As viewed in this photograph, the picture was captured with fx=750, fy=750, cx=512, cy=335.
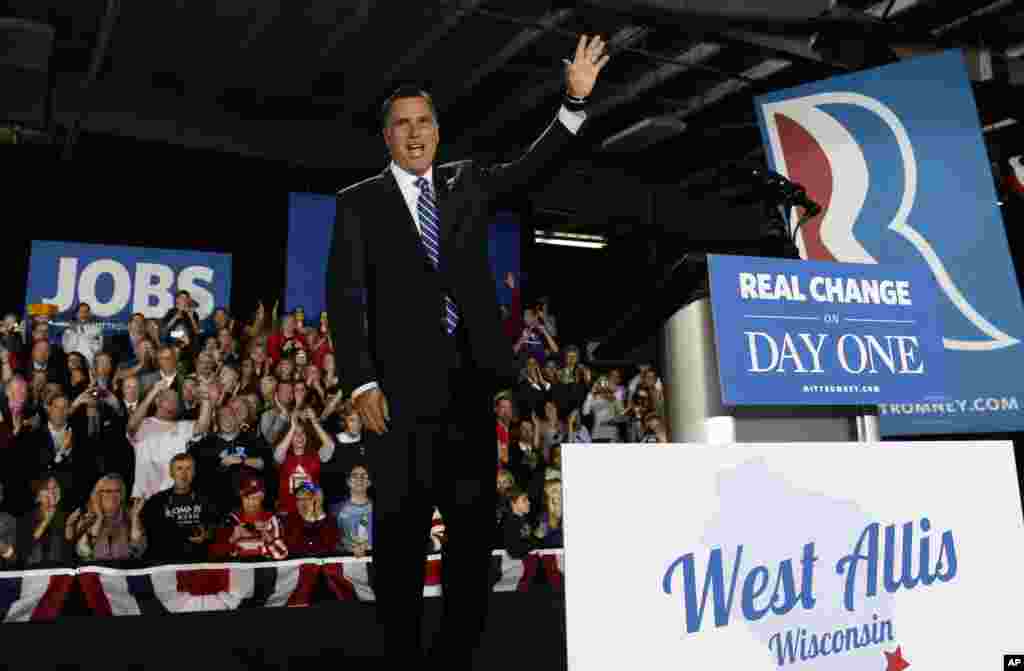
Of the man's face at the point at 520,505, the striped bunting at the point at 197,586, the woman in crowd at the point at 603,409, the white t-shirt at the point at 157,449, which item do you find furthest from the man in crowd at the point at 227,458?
the woman in crowd at the point at 603,409

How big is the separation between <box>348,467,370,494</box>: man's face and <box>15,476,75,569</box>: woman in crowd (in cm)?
154

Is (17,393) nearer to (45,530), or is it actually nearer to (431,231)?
(45,530)

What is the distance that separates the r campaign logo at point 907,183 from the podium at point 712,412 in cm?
117

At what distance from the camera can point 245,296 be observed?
22.6 ft

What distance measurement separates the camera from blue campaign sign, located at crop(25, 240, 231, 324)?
6.11 meters

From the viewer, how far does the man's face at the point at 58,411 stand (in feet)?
14.8

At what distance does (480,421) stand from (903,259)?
1.61 meters

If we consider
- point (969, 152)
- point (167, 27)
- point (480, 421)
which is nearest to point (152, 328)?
point (167, 27)

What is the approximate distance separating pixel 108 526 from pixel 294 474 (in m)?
1.04

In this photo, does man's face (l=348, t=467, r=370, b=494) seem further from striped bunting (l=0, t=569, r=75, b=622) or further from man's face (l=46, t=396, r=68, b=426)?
man's face (l=46, t=396, r=68, b=426)

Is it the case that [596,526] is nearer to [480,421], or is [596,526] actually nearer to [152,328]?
[480,421]

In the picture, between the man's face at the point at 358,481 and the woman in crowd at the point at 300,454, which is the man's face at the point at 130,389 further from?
the man's face at the point at 358,481

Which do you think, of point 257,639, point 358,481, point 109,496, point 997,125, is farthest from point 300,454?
point 997,125

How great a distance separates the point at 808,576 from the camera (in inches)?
41.9
